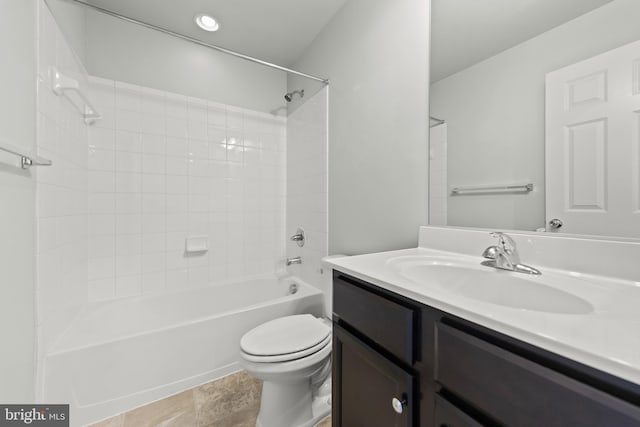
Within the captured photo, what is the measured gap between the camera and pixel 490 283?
775 mm

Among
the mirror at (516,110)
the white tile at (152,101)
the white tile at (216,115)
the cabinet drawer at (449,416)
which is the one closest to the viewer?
the cabinet drawer at (449,416)

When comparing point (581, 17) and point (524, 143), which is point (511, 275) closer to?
point (524, 143)

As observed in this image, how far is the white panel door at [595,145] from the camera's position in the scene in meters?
0.66

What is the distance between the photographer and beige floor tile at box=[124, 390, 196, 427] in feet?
3.98

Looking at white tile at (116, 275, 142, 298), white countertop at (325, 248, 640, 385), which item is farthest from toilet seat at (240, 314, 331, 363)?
white tile at (116, 275, 142, 298)

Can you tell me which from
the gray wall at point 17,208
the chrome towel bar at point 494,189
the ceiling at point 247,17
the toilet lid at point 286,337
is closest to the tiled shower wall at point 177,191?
the ceiling at point 247,17

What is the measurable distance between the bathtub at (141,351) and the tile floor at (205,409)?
0.05 metres

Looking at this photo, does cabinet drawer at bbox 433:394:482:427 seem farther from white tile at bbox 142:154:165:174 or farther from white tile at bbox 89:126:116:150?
white tile at bbox 89:126:116:150

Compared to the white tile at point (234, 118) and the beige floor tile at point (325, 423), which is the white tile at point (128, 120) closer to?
the white tile at point (234, 118)

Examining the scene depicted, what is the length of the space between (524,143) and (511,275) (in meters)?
0.47

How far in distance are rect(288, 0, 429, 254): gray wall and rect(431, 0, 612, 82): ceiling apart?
0.23ft

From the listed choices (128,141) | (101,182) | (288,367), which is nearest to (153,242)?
(101,182)

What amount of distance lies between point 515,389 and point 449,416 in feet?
0.55

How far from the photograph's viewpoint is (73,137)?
1448 mm
